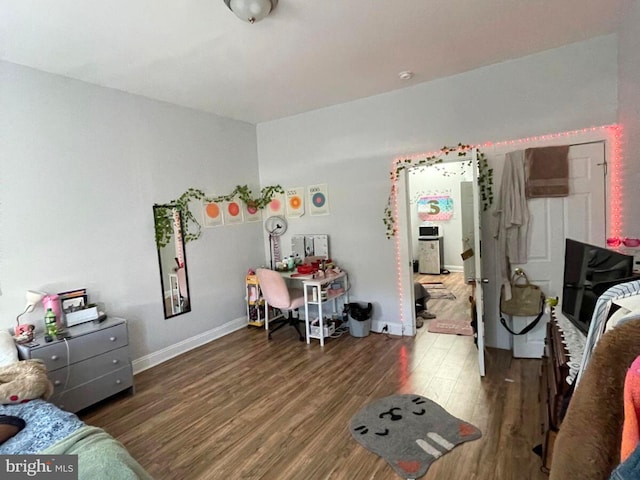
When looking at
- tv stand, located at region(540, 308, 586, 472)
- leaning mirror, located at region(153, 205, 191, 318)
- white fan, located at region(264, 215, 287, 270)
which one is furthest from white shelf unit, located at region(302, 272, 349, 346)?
tv stand, located at region(540, 308, 586, 472)

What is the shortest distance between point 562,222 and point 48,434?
3.88 metres

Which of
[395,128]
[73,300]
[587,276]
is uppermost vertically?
[395,128]

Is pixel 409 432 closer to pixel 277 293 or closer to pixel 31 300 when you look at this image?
pixel 277 293

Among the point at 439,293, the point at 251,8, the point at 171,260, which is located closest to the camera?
the point at 251,8

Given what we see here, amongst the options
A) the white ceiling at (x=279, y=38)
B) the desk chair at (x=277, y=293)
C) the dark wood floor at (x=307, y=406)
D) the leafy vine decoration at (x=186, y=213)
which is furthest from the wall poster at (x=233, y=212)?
the dark wood floor at (x=307, y=406)

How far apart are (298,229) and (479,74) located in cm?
276

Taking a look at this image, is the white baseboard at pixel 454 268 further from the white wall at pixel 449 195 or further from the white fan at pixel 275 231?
the white fan at pixel 275 231

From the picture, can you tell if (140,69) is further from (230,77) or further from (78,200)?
(78,200)

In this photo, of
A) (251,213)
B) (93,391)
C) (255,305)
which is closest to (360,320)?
(255,305)

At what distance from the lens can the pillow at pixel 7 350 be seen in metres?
2.26

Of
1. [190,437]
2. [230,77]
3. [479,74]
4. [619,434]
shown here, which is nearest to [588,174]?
[479,74]

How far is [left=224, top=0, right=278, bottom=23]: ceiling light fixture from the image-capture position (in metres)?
2.00

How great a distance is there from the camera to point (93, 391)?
2.72 m

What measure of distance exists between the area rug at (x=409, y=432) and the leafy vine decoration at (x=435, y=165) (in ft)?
6.43
